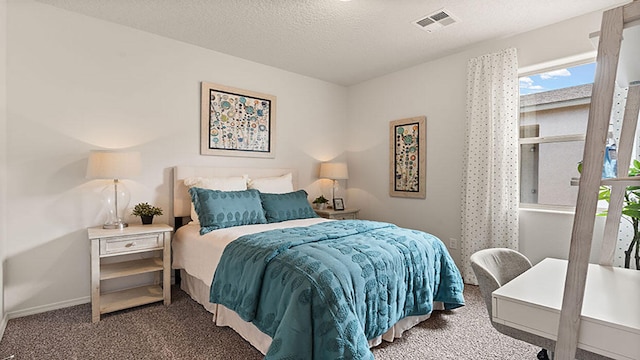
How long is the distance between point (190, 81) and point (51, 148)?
143cm

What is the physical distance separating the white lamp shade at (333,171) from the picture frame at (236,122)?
78 cm

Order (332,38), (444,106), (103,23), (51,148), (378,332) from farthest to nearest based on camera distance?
(444,106) → (332,38) → (103,23) → (51,148) → (378,332)

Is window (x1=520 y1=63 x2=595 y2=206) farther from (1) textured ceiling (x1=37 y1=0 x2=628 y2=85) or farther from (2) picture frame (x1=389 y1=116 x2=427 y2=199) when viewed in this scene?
(2) picture frame (x1=389 y1=116 x2=427 y2=199)

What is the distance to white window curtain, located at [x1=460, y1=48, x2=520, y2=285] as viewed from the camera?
10.6 ft

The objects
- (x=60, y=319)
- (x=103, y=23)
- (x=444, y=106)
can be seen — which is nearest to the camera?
(x=60, y=319)

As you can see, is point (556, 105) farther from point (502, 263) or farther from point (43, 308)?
point (43, 308)

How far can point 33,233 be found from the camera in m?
2.73

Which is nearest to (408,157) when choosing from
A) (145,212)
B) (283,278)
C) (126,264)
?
(283,278)

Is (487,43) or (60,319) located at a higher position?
(487,43)

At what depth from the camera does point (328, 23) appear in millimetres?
3041

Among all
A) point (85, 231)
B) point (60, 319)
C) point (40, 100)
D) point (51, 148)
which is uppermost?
point (40, 100)

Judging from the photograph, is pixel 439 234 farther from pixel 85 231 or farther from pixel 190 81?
pixel 85 231

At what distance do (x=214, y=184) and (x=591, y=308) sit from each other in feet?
10.2

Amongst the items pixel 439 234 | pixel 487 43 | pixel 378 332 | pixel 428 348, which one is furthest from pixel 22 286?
pixel 487 43
